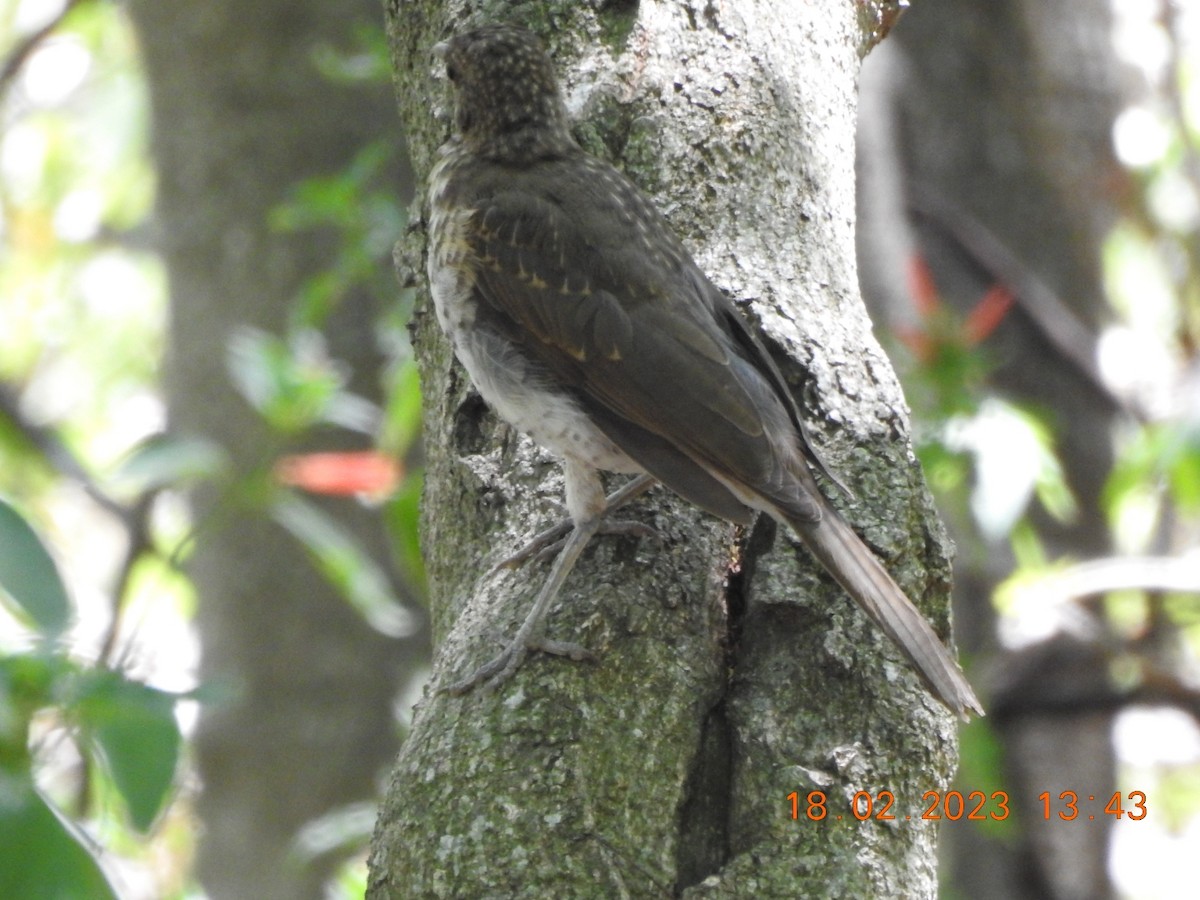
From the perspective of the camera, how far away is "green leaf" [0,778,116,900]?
1.80m

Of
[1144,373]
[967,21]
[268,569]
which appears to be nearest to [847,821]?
[268,569]

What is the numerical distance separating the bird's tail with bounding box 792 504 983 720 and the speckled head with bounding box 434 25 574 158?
44.1 inches

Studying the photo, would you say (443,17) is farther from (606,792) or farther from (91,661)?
(606,792)

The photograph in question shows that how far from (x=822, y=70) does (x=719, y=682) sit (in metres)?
1.40

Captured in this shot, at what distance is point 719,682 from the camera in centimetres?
235

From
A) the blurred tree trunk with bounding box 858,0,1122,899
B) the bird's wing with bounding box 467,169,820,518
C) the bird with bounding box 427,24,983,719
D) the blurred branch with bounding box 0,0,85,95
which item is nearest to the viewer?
the bird with bounding box 427,24,983,719

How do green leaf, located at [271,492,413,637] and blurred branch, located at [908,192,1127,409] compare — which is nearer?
green leaf, located at [271,492,413,637]

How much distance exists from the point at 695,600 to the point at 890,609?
1.08 feet

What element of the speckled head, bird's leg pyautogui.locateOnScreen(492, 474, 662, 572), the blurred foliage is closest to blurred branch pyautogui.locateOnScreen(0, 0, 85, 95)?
the blurred foliage

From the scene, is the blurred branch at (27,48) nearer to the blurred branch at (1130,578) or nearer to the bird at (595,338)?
the bird at (595,338)

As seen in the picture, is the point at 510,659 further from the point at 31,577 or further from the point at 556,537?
the point at 31,577

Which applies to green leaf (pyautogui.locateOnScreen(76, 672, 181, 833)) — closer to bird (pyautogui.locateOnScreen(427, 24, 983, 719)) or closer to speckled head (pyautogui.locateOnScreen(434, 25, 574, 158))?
bird (pyautogui.locateOnScreen(427, 24, 983, 719))

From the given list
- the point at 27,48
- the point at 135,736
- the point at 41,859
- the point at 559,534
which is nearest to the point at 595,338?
the point at 559,534

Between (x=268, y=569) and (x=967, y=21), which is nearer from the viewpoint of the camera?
(x=268, y=569)
